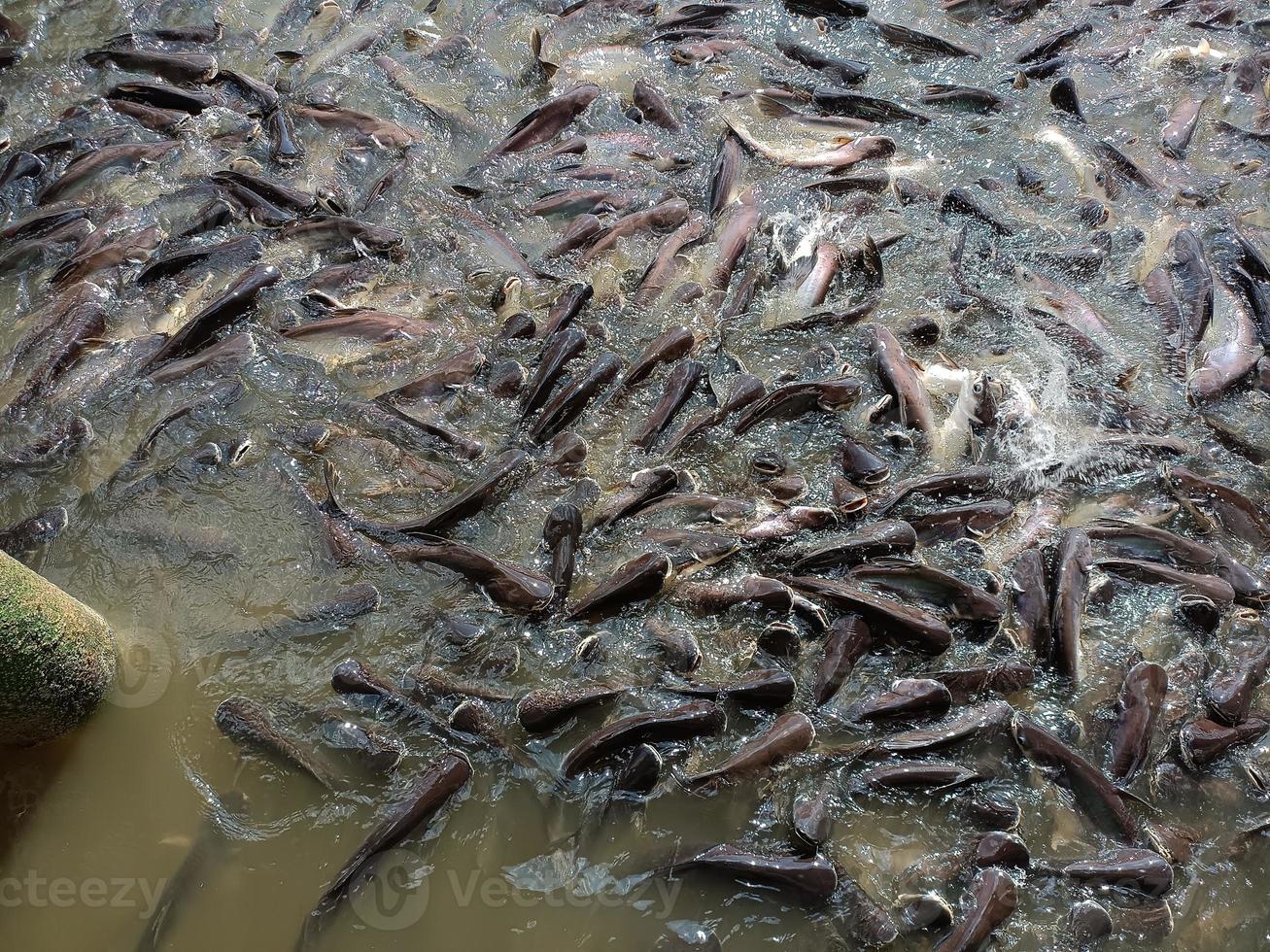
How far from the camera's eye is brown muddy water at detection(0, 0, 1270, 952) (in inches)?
122

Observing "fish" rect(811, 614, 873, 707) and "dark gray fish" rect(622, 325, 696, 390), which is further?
"dark gray fish" rect(622, 325, 696, 390)

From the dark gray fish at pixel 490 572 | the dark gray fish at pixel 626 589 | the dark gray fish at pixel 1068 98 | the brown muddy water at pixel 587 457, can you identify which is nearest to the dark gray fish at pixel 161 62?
the brown muddy water at pixel 587 457

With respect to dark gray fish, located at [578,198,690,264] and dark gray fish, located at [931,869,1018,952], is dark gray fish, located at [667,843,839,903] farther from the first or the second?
dark gray fish, located at [578,198,690,264]

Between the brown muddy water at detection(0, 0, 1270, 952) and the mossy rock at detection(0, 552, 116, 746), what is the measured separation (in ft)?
0.47

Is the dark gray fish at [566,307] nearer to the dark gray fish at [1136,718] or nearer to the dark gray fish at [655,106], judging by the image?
the dark gray fish at [655,106]

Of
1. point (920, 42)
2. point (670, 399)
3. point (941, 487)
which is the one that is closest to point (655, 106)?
point (920, 42)

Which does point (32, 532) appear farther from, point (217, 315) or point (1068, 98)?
point (1068, 98)

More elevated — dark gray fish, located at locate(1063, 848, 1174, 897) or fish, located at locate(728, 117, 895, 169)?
fish, located at locate(728, 117, 895, 169)

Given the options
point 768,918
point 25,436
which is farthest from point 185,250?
point 768,918

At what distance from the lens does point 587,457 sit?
429 cm

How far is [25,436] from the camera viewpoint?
4.25 m

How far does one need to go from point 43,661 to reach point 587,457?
89.9 inches

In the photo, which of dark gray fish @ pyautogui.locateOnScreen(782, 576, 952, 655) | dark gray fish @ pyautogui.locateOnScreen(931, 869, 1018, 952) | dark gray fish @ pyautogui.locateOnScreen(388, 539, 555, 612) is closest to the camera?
dark gray fish @ pyautogui.locateOnScreen(931, 869, 1018, 952)

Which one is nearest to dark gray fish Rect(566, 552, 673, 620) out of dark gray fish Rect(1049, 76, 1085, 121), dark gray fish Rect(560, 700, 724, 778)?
dark gray fish Rect(560, 700, 724, 778)
